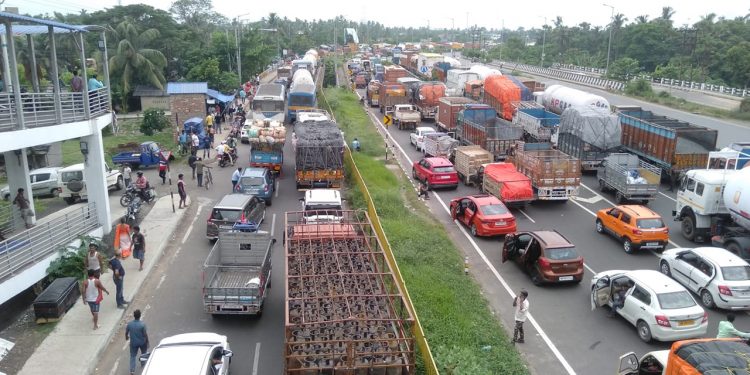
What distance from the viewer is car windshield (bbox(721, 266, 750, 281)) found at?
49.0 feet

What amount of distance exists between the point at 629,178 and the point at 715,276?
9334mm

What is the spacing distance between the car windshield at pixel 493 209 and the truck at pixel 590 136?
31.3ft

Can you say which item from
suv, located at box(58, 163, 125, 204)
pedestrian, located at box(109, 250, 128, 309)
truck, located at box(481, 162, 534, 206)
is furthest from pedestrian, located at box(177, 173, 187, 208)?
truck, located at box(481, 162, 534, 206)

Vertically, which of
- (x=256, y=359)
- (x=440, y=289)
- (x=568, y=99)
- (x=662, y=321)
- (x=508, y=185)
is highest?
(x=568, y=99)

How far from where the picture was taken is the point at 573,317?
14914mm

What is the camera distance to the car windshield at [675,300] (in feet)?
43.6

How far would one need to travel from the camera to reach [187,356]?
1023cm

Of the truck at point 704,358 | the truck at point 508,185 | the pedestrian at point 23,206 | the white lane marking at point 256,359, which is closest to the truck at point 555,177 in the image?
the truck at point 508,185

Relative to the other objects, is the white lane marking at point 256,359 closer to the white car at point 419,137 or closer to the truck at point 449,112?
the white car at point 419,137

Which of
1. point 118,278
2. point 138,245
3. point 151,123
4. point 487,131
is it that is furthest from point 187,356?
point 151,123

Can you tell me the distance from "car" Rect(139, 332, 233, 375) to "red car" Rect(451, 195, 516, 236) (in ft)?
37.1

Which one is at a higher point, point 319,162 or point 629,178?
point 319,162

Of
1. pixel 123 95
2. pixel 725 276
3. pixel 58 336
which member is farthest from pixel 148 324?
pixel 123 95

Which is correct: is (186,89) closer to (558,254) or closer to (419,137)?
(419,137)
